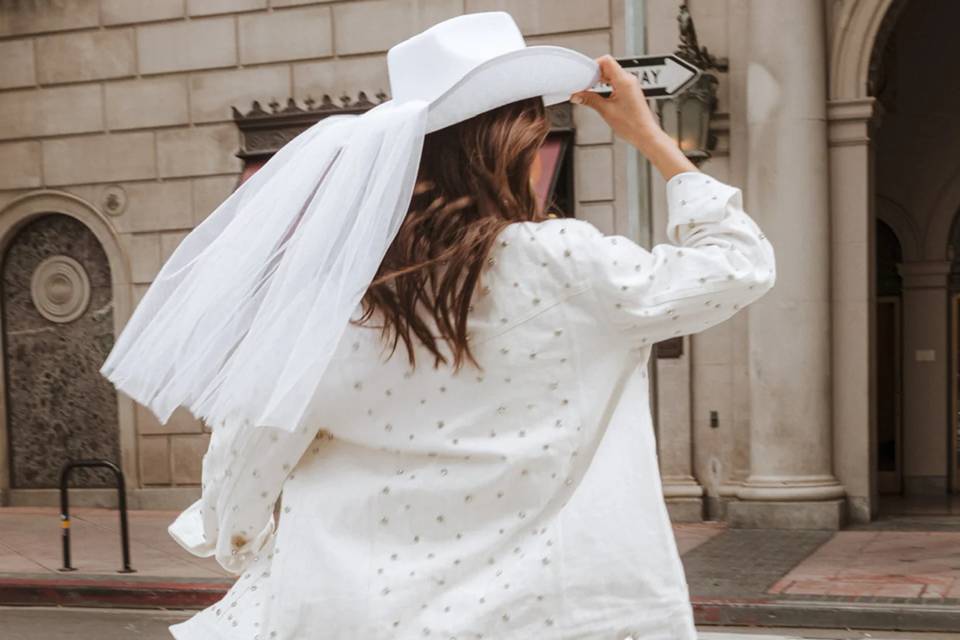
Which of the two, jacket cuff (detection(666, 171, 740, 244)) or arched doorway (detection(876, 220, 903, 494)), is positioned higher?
jacket cuff (detection(666, 171, 740, 244))

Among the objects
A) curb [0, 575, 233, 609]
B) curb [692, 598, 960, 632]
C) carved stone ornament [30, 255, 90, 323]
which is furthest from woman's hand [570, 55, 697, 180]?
carved stone ornament [30, 255, 90, 323]

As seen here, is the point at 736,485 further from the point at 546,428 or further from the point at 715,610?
the point at 546,428

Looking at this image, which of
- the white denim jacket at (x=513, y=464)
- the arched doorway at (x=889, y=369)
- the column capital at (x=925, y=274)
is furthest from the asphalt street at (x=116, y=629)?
the column capital at (x=925, y=274)

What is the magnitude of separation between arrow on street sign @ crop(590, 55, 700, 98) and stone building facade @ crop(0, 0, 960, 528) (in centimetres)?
319

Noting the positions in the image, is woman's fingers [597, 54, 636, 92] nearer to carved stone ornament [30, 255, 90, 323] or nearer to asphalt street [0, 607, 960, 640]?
asphalt street [0, 607, 960, 640]

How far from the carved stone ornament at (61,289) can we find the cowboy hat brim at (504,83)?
47.4 ft

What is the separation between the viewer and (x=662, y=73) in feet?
31.1

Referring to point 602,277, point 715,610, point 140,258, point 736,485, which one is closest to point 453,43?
point 602,277

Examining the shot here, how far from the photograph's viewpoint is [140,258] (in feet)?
50.4

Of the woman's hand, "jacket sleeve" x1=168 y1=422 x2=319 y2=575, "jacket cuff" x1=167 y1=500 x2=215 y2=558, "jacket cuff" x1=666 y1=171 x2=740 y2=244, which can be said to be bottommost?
"jacket cuff" x1=167 y1=500 x2=215 y2=558

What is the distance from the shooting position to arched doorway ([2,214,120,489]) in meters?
15.8

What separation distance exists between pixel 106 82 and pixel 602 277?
14649 mm

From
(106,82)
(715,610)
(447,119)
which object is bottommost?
(715,610)

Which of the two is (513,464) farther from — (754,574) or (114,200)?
(114,200)
